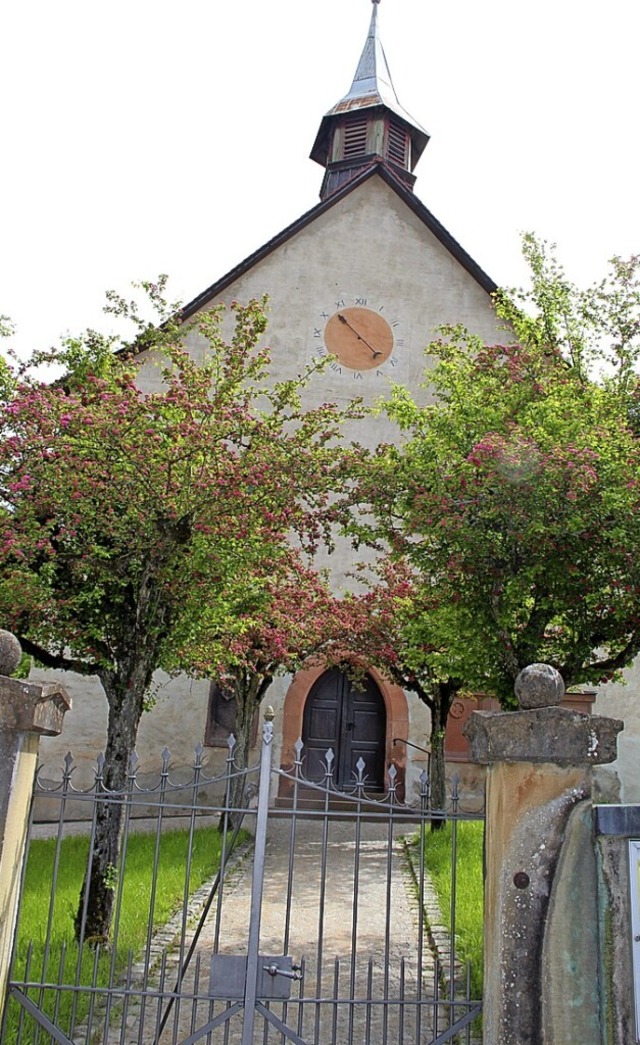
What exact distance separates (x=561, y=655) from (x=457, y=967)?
277cm

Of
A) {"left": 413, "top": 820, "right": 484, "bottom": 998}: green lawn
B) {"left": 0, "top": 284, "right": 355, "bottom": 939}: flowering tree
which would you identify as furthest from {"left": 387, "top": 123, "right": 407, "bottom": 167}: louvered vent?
{"left": 413, "top": 820, "right": 484, "bottom": 998}: green lawn

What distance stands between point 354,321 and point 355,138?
6.79 metres

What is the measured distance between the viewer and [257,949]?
4.14 meters

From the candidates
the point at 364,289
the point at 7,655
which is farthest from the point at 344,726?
the point at 7,655

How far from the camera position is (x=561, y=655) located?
25.4ft

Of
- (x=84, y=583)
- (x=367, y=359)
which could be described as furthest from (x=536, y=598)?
(x=367, y=359)

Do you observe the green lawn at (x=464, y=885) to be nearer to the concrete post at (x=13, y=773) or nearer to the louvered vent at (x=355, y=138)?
the concrete post at (x=13, y=773)

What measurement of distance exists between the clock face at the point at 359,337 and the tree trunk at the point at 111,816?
9.98m

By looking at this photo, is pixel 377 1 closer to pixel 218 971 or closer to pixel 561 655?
pixel 561 655

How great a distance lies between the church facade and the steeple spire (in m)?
3.25

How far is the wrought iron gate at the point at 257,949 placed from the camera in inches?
165

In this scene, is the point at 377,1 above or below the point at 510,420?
above

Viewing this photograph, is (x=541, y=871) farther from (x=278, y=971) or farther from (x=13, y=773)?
(x=13, y=773)

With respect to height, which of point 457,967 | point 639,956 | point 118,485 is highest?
point 118,485
